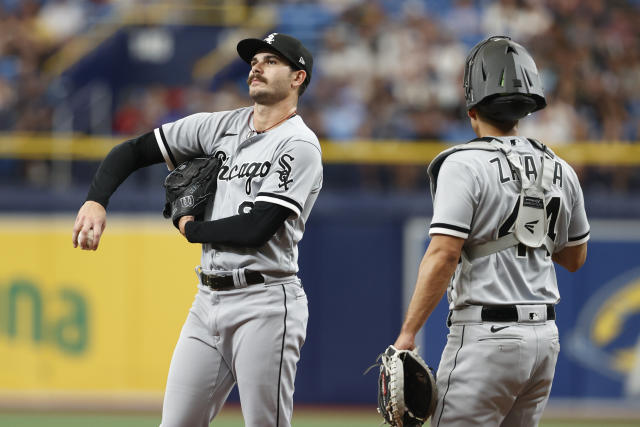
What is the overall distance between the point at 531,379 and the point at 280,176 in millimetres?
1250

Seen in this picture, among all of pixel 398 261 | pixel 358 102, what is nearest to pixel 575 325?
pixel 398 261

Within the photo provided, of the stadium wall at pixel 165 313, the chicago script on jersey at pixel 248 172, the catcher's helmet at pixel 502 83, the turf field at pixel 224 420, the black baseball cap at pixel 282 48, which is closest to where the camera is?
the catcher's helmet at pixel 502 83

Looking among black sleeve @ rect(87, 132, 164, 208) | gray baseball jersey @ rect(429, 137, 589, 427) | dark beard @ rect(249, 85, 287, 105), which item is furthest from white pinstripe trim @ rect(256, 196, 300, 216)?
gray baseball jersey @ rect(429, 137, 589, 427)

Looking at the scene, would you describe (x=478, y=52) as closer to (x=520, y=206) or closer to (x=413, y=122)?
(x=520, y=206)

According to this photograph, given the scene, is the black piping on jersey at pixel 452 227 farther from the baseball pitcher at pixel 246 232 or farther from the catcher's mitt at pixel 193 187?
the catcher's mitt at pixel 193 187

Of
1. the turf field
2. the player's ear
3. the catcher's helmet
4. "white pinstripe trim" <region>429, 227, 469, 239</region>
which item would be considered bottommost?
the turf field

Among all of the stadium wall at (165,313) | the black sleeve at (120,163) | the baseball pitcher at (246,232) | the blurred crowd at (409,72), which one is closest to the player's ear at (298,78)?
the baseball pitcher at (246,232)

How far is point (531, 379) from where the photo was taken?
3184 mm

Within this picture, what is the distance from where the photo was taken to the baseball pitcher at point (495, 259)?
307 centimetres

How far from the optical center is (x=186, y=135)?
13.2 ft

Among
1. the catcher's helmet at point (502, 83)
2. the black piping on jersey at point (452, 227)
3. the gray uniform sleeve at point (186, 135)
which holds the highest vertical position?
the catcher's helmet at point (502, 83)

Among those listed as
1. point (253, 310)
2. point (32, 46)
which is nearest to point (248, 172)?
point (253, 310)

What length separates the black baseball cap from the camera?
12.8ft

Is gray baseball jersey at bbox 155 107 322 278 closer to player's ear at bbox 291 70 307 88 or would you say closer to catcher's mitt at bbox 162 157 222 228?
catcher's mitt at bbox 162 157 222 228
